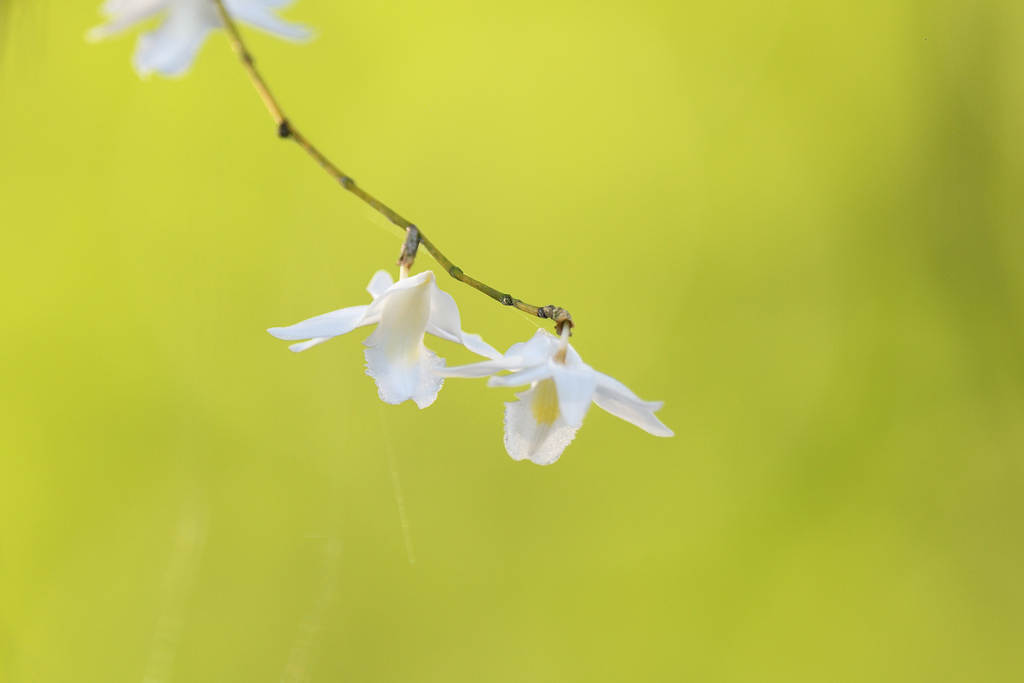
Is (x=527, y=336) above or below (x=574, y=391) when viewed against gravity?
above

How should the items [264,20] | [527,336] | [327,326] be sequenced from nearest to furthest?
[264,20]
[327,326]
[527,336]

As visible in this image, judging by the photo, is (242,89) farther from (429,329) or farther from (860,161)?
(860,161)

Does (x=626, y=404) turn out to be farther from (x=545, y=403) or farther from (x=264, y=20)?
(x=264, y=20)

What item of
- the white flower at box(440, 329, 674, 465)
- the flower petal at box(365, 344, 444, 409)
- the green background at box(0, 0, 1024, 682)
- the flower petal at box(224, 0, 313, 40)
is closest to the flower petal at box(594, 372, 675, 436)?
the white flower at box(440, 329, 674, 465)

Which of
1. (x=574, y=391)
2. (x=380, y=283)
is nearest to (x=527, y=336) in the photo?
(x=380, y=283)

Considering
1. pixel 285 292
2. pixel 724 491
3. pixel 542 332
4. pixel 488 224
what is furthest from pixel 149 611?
pixel 542 332

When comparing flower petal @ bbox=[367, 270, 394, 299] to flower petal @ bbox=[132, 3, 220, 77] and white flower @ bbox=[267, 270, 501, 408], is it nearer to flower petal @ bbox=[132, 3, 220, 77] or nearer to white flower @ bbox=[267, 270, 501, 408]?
white flower @ bbox=[267, 270, 501, 408]

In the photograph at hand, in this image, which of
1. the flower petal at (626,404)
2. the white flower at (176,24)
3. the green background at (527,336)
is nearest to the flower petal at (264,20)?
the white flower at (176,24)
